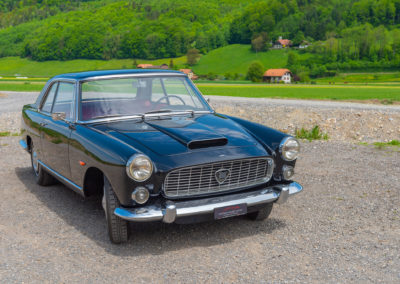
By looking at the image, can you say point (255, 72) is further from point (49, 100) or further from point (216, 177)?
point (216, 177)

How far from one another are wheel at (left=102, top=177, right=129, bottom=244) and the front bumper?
153mm

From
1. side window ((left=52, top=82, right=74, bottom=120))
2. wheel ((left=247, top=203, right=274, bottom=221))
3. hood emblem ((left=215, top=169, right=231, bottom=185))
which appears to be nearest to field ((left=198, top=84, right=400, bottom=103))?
wheel ((left=247, top=203, right=274, bottom=221))

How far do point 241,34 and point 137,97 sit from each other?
159m

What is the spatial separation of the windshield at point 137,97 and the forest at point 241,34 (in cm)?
11549

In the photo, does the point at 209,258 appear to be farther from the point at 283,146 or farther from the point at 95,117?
the point at 95,117

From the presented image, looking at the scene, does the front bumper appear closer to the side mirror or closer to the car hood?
the car hood

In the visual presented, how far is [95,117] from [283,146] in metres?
2.10

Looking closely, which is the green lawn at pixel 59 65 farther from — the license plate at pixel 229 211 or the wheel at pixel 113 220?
the license plate at pixel 229 211

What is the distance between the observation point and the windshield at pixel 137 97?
16.0 ft

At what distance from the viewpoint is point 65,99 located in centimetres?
546

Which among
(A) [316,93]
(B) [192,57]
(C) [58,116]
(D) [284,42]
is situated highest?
(C) [58,116]

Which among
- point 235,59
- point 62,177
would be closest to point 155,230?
point 62,177

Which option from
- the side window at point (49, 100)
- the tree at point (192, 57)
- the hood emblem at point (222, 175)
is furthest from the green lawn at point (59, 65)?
the hood emblem at point (222, 175)

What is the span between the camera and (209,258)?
12.8 feet
